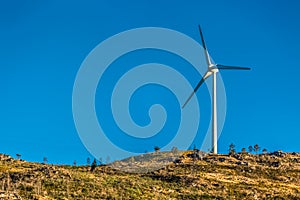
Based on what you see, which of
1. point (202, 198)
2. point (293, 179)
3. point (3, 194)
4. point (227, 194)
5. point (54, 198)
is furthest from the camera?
point (293, 179)

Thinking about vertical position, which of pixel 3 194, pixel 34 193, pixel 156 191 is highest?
pixel 156 191

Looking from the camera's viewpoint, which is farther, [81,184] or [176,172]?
[176,172]

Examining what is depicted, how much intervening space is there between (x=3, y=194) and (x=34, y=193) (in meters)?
21.5

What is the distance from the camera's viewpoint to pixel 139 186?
520ft

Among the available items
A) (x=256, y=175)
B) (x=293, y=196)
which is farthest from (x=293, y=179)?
(x=293, y=196)

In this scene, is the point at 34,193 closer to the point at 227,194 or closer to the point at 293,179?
the point at 227,194

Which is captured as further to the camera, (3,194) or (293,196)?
(293,196)

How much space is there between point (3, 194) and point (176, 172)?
318ft

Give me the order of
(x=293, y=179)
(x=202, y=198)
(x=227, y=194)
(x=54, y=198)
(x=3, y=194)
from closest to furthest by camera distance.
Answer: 1. (x=3, y=194)
2. (x=54, y=198)
3. (x=202, y=198)
4. (x=227, y=194)
5. (x=293, y=179)

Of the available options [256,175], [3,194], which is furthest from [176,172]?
[3,194]

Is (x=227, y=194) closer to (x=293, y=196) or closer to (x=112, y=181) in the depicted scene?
(x=293, y=196)

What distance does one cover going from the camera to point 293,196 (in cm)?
15712

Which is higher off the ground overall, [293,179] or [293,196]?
[293,179]

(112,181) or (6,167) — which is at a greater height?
(6,167)
